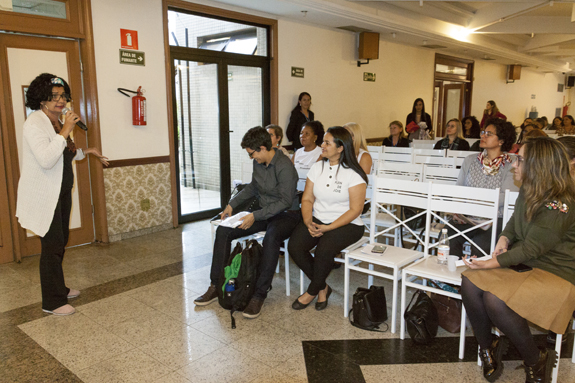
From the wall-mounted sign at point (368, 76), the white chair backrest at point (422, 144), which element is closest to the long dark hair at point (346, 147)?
the white chair backrest at point (422, 144)

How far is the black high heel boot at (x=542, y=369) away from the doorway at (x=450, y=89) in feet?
30.4

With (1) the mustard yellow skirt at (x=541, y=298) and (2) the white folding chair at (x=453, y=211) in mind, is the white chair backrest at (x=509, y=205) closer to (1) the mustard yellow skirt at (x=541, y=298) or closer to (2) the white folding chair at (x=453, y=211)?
(2) the white folding chair at (x=453, y=211)

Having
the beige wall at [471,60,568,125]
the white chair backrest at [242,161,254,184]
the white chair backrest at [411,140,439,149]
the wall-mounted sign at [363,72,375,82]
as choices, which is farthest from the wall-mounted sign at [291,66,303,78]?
the beige wall at [471,60,568,125]

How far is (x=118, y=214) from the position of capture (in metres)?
4.94

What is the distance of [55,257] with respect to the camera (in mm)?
3051

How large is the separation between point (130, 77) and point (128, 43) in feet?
1.19

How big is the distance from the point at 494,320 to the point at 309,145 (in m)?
2.86

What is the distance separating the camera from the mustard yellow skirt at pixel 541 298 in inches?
85.4

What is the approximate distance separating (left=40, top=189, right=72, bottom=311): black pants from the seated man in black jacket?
0.98 metres

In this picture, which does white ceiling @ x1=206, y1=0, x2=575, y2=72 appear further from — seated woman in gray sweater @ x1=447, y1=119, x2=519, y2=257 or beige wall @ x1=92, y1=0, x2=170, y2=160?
seated woman in gray sweater @ x1=447, y1=119, x2=519, y2=257

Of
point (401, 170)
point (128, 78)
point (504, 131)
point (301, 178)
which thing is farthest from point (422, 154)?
point (128, 78)

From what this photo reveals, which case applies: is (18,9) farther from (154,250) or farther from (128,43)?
(154,250)

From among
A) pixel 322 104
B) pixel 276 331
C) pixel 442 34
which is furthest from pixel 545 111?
pixel 276 331

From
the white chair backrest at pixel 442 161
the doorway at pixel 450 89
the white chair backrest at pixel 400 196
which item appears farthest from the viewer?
the doorway at pixel 450 89
